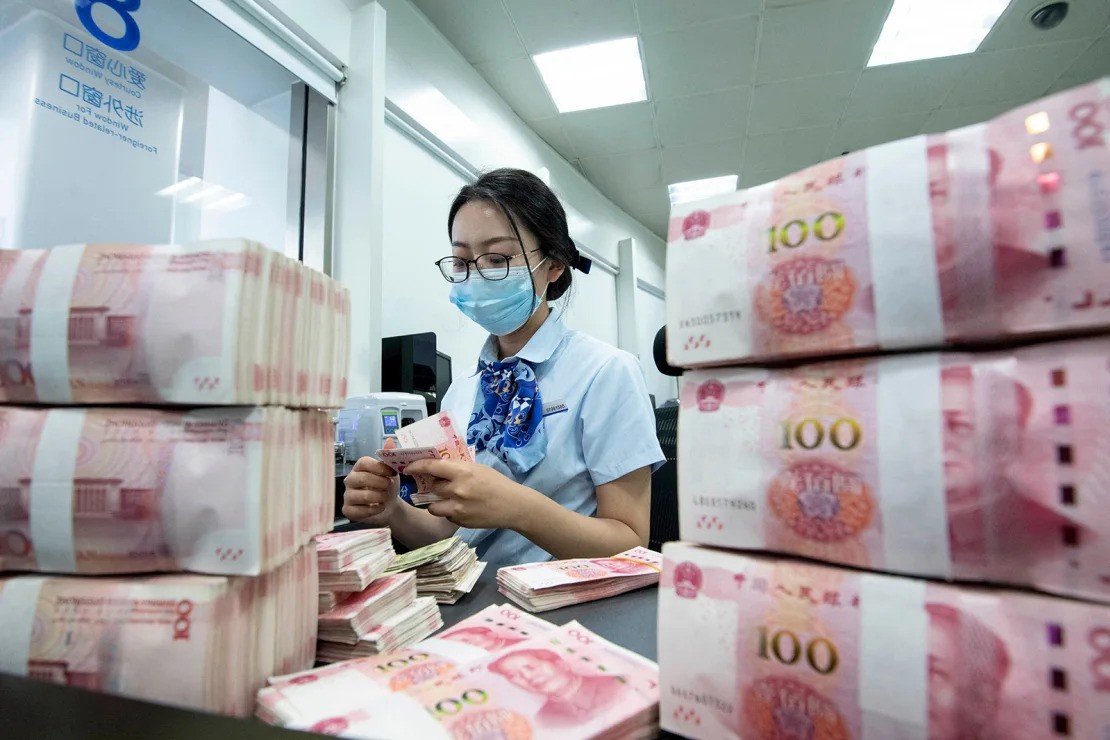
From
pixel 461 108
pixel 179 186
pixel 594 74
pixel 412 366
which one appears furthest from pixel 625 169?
pixel 179 186

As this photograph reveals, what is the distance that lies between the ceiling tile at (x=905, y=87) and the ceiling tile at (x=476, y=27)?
A: 2209 mm

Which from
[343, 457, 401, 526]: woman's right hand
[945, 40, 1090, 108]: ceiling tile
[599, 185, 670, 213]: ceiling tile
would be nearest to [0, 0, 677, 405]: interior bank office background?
[343, 457, 401, 526]: woman's right hand

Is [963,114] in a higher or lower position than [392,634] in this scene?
higher

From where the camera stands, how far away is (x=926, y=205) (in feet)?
1.26

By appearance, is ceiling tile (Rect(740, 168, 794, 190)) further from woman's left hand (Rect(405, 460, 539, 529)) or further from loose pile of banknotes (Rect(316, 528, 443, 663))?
loose pile of banknotes (Rect(316, 528, 443, 663))

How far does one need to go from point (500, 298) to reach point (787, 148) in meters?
3.86

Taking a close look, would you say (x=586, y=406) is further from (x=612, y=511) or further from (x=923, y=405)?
(x=923, y=405)

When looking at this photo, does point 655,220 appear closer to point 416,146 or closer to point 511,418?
point 416,146

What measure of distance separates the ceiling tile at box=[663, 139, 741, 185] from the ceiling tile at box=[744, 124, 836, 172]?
112 millimetres

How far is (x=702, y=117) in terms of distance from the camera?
12.4 feet

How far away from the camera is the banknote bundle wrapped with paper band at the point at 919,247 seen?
35 centimetres

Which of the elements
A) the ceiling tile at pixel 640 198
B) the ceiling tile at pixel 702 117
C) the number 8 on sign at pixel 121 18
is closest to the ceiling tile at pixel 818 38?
the ceiling tile at pixel 702 117

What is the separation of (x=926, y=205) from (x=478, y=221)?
3.67 ft

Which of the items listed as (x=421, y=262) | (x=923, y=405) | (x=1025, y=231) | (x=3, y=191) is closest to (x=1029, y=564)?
(x=923, y=405)
